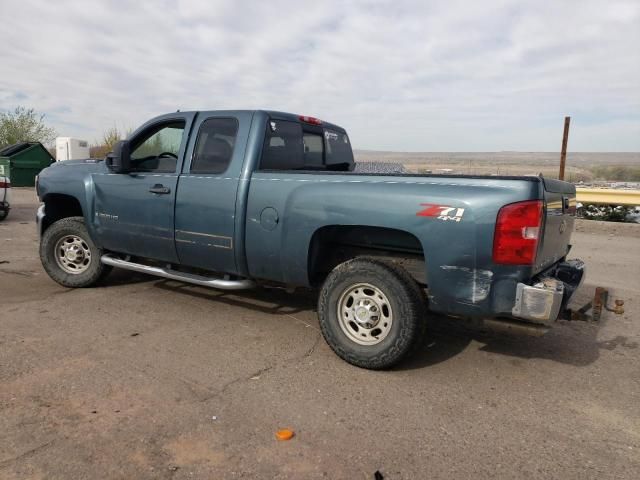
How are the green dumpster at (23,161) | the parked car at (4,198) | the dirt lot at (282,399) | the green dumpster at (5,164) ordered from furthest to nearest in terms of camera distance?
the green dumpster at (23,161) < the green dumpster at (5,164) < the parked car at (4,198) < the dirt lot at (282,399)

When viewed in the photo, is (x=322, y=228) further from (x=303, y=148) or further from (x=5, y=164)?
(x=5, y=164)

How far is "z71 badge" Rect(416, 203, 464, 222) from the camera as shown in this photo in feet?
11.1

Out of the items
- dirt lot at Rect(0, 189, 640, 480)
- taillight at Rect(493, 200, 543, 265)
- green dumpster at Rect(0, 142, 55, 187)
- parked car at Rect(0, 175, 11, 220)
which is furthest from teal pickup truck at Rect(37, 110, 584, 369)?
green dumpster at Rect(0, 142, 55, 187)

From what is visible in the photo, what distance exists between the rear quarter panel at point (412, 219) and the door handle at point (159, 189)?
3.35ft

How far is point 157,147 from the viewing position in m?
5.52

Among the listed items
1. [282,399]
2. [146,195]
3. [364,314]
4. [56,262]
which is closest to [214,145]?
[146,195]

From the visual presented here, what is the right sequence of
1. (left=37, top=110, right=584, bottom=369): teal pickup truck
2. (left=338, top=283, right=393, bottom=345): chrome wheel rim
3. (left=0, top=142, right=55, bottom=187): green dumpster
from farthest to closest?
(left=0, top=142, right=55, bottom=187): green dumpster, (left=338, top=283, right=393, bottom=345): chrome wheel rim, (left=37, top=110, right=584, bottom=369): teal pickup truck

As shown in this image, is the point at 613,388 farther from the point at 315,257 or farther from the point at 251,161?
the point at 251,161

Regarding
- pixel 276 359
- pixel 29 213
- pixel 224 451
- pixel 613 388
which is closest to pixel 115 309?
pixel 276 359

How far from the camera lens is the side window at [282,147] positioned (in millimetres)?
4660

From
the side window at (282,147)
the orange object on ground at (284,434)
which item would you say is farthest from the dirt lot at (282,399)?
the side window at (282,147)

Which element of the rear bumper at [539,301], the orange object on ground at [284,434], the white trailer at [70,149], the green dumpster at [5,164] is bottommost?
the orange object on ground at [284,434]

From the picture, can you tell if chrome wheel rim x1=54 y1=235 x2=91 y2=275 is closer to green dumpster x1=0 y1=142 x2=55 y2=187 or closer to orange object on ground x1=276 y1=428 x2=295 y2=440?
orange object on ground x1=276 y1=428 x2=295 y2=440

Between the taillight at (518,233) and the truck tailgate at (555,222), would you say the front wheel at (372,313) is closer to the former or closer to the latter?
the taillight at (518,233)
